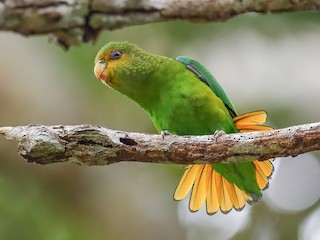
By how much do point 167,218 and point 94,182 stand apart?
0.69 m

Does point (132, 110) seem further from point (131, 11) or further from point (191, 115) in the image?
point (131, 11)

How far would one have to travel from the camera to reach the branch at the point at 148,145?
212 centimetres

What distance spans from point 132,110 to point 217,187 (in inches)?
82.2

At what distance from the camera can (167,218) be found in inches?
197

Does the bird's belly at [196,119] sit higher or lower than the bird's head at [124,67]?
lower

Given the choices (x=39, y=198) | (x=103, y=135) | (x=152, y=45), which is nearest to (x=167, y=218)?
(x=39, y=198)

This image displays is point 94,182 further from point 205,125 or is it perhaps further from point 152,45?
point 205,125

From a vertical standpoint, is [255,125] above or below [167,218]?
above

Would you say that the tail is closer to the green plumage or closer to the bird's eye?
the green plumage

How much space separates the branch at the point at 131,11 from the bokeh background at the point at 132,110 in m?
1.82

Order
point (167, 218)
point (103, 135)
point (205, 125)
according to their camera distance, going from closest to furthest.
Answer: point (103, 135) → point (205, 125) → point (167, 218)

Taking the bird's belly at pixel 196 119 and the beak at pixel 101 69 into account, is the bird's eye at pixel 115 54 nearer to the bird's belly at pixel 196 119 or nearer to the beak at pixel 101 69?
the beak at pixel 101 69

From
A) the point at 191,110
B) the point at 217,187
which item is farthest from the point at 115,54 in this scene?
the point at 217,187

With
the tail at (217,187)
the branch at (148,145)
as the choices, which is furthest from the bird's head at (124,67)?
the branch at (148,145)
